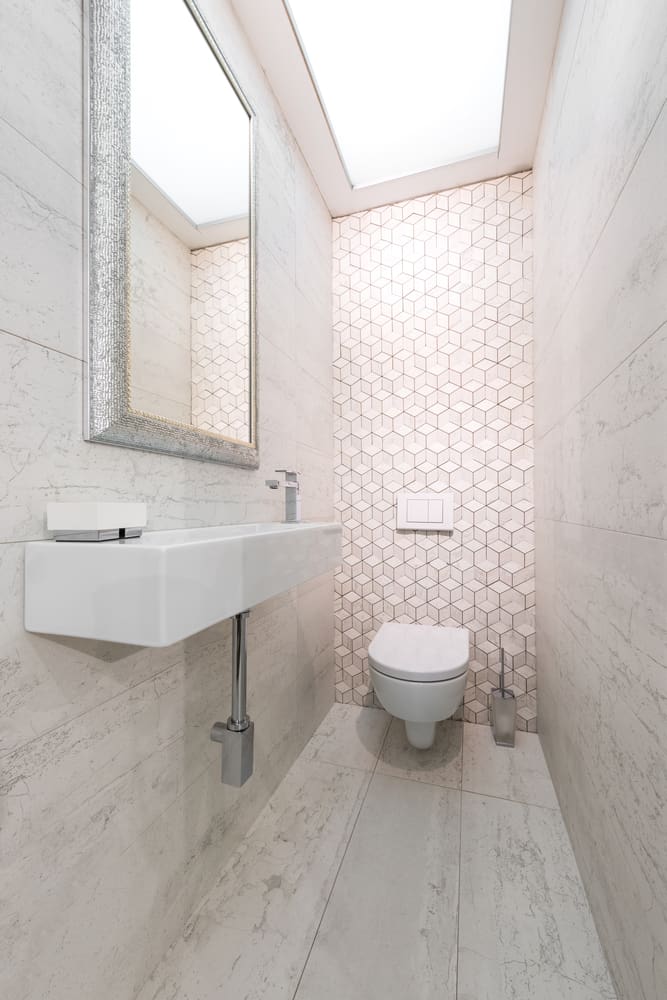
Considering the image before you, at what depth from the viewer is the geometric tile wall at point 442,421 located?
1.91 metres

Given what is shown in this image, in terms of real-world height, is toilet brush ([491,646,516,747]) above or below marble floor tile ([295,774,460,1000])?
above

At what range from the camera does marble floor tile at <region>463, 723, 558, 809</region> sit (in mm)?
1483

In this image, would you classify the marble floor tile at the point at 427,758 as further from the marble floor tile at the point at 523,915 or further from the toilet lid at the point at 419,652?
the toilet lid at the point at 419,652

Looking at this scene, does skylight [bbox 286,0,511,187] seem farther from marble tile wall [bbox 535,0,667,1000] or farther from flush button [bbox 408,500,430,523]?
flush button [bbox 408,500,430,523]

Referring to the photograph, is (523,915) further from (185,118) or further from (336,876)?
(185,118)

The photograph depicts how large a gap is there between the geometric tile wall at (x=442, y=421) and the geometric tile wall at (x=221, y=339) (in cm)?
88

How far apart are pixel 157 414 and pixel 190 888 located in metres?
1.12

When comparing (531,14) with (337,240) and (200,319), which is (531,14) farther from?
(200,319)

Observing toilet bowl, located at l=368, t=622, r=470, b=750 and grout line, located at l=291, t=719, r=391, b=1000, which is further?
toilet bowl, located at l=368, t=622, r=470, b=750

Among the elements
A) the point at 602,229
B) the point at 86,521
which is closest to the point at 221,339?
the point at 86,521

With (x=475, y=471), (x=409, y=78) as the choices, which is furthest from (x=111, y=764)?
(x=409, y=78)

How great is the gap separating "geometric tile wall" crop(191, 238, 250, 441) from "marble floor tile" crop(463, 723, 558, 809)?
1451mm

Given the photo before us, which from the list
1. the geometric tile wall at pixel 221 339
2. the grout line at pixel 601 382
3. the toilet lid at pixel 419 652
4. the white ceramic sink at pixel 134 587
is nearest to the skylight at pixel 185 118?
the geometric tile wall at pixel 221 339

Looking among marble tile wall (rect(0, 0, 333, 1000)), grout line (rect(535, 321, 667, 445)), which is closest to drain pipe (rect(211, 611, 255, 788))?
marble tile wall (rect(0, 0, 333, 1000))
